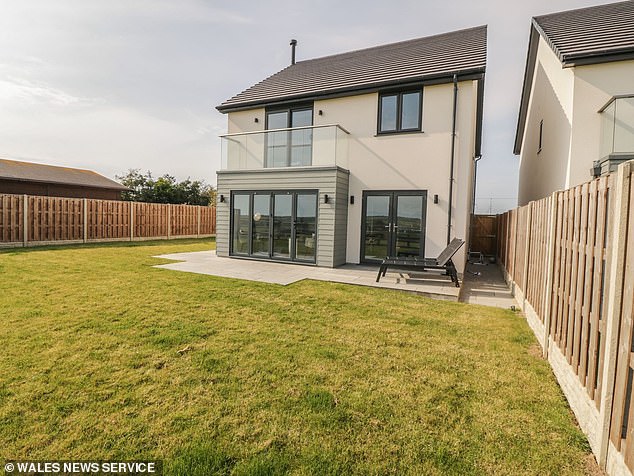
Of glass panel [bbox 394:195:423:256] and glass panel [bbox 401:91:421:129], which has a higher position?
glass panel [bbox 401:91:421:129]

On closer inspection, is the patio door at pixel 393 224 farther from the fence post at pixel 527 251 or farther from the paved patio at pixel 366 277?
the fence post at pixel 527 251

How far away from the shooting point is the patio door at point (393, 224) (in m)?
9.12

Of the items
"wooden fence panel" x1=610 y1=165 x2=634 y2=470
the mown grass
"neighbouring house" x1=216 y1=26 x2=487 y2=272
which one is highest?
"neighbouring house" x1=216 y1=26 x2=487 y2=272

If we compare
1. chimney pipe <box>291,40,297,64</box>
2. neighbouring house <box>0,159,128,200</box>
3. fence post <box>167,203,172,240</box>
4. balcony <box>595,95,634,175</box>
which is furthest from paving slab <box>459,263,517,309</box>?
neighbouring house <box>0,159,128,200</box>

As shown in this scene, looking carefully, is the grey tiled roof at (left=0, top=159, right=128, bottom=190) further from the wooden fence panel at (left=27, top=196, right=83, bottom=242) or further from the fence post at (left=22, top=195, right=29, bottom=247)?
the fence post at (left=22, top=195, right=29, bottom=247)

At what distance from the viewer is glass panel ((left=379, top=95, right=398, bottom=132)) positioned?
9.65 m

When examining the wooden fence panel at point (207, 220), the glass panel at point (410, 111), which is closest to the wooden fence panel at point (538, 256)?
the glass panel at point (410, 111)

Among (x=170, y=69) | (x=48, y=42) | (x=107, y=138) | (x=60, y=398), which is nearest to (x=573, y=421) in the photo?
(x=60, y=398)

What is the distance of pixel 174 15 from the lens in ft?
27.9

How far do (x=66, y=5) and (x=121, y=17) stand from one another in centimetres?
132

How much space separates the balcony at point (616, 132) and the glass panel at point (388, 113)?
4.91 metres

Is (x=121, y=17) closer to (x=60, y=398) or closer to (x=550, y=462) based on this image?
(x=60, y=398)

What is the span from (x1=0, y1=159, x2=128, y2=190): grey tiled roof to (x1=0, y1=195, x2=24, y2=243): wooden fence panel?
1058cm

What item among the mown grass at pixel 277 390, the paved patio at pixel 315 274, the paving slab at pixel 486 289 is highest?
the paved patio at pixel 315 274
